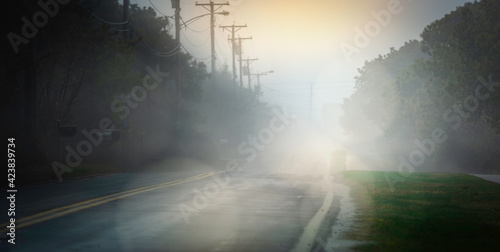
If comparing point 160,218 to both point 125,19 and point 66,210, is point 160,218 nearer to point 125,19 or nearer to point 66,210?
point 66,210

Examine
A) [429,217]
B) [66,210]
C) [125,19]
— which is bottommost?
[429,217]

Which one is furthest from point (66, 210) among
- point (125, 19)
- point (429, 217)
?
point (125, 19)

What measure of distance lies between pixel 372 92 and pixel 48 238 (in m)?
91.7

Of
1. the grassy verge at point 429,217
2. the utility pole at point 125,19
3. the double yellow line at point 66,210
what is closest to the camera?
the grassy verge at point 429,217

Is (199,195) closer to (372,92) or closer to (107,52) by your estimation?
(107,52)

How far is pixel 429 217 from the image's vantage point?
11.9m

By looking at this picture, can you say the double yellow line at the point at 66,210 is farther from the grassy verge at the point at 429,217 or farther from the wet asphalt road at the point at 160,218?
the grassy verge at the point at 429,217

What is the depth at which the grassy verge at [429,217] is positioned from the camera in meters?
8.70

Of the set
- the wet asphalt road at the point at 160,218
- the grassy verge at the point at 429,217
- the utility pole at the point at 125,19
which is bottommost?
the grassy verge at the point at 429,217

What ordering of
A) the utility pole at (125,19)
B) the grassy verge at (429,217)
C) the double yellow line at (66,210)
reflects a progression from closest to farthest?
the grassy verge at (429,217) → the double yellow line at (66,210) → the utility pole at (125,19)

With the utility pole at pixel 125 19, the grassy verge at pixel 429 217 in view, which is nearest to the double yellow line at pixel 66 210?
the grassy verge at pixel 429 217

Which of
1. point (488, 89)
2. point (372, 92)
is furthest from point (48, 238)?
point (372, 92)

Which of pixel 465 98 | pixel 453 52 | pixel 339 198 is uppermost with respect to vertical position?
pixel 453 52

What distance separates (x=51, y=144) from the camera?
104 feet
